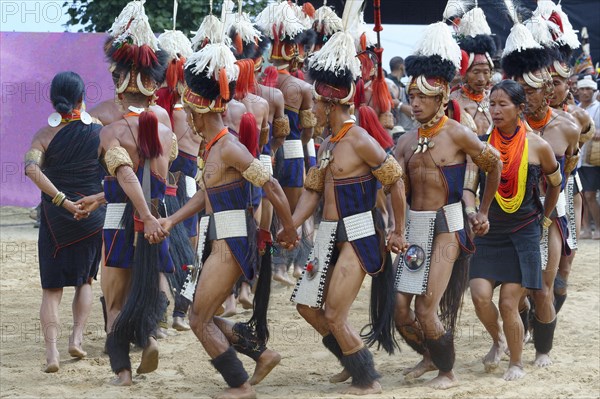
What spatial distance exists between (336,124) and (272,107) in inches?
98.9

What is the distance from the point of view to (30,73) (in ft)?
41.5

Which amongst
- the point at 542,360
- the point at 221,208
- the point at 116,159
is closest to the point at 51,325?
the point at 116,159

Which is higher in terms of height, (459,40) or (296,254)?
(459,40)

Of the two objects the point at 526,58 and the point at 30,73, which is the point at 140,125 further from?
the point at 30,73

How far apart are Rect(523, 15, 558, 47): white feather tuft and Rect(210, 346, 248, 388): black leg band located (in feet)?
10.8

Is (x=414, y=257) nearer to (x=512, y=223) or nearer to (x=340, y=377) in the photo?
(x=512, y=223)

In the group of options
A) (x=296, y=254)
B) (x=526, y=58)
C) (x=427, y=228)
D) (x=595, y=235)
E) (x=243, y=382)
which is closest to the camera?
(x=243, y=382)

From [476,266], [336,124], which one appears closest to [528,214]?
[476,266]

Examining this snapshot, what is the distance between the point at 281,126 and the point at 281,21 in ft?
3.36

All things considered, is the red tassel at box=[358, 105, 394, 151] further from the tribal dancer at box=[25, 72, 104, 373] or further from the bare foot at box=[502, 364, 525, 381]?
the tribal dancer at box=[25, 72, 104, 373]

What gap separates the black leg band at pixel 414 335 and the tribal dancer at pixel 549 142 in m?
0.93

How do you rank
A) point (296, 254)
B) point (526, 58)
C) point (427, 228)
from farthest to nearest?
1. point (296, 254)
2. point (526, 58)
3. point (427, 228)

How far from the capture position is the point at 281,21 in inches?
333

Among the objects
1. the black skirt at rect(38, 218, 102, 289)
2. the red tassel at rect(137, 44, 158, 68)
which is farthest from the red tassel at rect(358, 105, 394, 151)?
the black skirt at rect(38, 218, 102, 289)
